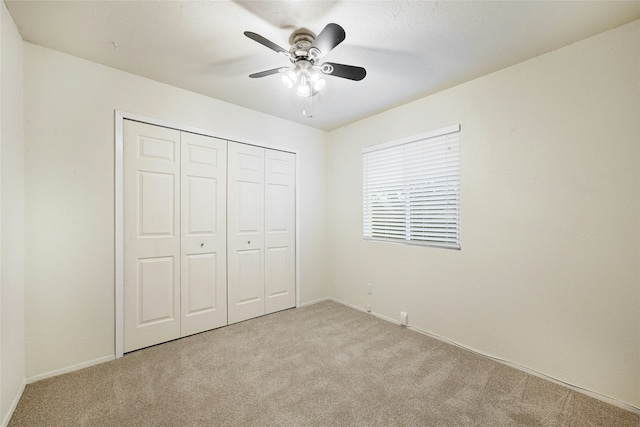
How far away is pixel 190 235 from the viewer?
2.73 meters

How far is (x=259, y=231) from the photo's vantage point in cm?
327

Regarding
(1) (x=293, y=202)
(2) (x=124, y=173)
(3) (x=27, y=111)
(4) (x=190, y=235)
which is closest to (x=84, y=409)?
(4) (x=190, y=235)

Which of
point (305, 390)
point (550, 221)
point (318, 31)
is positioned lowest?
point (305, 390)

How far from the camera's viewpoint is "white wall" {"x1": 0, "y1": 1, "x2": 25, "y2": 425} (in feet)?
5.21

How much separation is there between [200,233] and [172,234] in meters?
0.27

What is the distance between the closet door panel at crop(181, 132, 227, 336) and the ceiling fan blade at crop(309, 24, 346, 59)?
1.68 meters

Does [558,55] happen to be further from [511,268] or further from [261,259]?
[261,259]

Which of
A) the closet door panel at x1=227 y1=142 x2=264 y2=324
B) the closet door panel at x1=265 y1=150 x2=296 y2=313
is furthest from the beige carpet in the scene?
the closet door panel at x1=265 y1=150 x2=296 y2=313

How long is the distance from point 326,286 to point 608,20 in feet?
12.0

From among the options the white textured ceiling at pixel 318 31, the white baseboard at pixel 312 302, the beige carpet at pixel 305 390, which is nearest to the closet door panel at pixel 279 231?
the white baseboard at pixel 312 302

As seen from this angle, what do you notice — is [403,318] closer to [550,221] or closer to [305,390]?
[305,390]

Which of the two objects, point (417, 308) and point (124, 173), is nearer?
point (124, 173)

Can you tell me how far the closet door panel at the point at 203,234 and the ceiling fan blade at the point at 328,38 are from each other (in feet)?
5.51

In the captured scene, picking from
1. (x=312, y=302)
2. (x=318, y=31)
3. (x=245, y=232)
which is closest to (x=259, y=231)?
(x=245, y=232)
